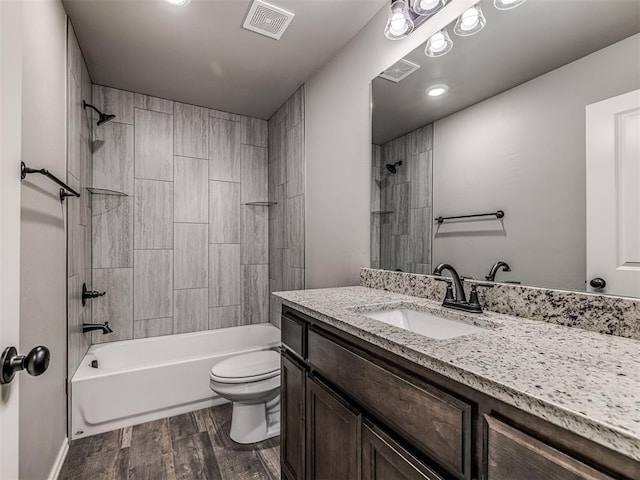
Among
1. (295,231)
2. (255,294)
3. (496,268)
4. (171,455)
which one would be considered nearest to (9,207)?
(496,268)

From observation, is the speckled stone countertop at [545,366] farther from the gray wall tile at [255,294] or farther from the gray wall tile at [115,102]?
the gray wall tile at [115,102]

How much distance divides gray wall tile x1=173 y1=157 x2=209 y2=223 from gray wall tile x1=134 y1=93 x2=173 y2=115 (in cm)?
45

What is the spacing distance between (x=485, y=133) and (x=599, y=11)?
45 cm

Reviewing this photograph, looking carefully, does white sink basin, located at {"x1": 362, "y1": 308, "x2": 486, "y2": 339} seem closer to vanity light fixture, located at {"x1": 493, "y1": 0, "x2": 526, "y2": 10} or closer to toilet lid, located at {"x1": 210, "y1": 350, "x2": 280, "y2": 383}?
toilet lid, located at {"x1": 210, "y1": 350, "x2": 280, "y2": 383}

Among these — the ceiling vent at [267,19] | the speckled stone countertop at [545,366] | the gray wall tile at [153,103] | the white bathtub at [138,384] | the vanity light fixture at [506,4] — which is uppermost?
the ceiling vent at [267,19]

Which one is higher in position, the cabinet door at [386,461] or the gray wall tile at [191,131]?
the gray wall tile at [191,131]

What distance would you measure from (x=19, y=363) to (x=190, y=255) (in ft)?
8.22

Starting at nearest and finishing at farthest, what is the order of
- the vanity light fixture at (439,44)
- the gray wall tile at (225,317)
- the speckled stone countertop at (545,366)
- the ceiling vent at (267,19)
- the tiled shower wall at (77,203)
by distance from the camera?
the speckled stone countertop at (545,366) < the vanity light fixture at (439,44) < the ceiling vent at (267,19) < the tiled shower wall at (77,203) < the gray wall tile at (225,317)

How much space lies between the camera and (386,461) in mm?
844

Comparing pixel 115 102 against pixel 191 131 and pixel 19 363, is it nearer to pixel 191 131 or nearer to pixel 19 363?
pixel 191 131

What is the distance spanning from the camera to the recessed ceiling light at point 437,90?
1.46 meters

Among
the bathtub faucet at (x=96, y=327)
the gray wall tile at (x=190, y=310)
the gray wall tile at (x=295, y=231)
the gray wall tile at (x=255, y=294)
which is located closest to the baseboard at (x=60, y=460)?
the bathtub faucet at (x=96, y=327)

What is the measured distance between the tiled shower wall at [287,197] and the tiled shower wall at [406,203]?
3.21 ft

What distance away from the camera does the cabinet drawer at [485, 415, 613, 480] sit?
1.55 ft
